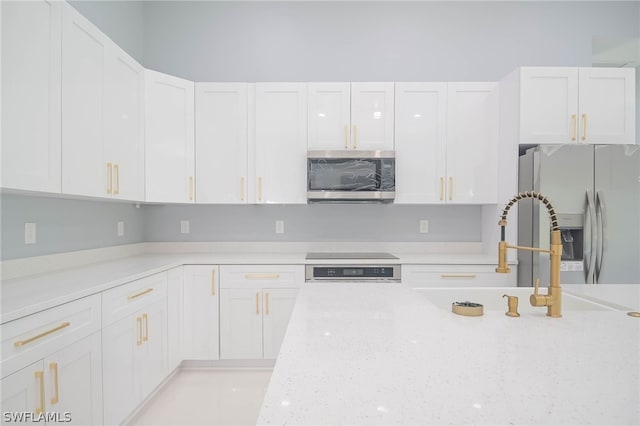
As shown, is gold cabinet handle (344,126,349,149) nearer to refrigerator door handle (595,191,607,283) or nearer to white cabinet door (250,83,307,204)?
white cabinet door (250,83,307,204)

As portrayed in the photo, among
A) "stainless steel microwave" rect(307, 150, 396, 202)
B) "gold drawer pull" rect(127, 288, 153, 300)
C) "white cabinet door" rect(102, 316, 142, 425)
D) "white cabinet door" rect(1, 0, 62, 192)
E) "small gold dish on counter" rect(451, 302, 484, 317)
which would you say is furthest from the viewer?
"stainless steel microwave" rect(307, 150, 396, 202)

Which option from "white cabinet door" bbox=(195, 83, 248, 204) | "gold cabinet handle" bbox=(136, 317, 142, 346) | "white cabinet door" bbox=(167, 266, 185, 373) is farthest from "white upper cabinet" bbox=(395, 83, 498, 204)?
"gold cabinet handle" bbox=(136, 317, 142, 346)

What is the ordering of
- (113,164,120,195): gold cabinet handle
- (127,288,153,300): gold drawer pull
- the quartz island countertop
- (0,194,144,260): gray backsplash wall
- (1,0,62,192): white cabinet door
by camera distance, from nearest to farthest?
1. the quartz island countertop
2. (1,0,62,192): white cabinet door
3. (0,194,144,260): gray backsplash wall
4. (127,288,153,300): gold drawer pull
5. (113,164,120,195): gold cabinet handle

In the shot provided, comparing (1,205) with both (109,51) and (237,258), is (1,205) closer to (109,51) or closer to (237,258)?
(109,51)

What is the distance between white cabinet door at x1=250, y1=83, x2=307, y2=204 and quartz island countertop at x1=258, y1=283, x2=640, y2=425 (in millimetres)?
1980

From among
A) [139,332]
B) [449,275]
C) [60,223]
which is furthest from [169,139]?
[449,275]

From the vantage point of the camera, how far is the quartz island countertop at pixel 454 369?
22.7 inches

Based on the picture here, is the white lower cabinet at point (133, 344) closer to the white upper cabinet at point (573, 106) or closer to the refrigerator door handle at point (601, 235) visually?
the white upper cabinet at point (573, 106)

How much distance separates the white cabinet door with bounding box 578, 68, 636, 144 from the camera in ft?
8.95

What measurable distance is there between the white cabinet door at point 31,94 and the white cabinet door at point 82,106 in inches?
2.1

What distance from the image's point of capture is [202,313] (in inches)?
108

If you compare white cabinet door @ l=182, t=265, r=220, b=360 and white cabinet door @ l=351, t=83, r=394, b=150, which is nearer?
white cabinet door @ l=182, t=265, r=220, b=360

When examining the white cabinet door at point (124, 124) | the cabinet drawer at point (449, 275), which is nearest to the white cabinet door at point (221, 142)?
the white cabinet door at point (124, 124)

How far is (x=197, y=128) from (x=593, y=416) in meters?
3.07
